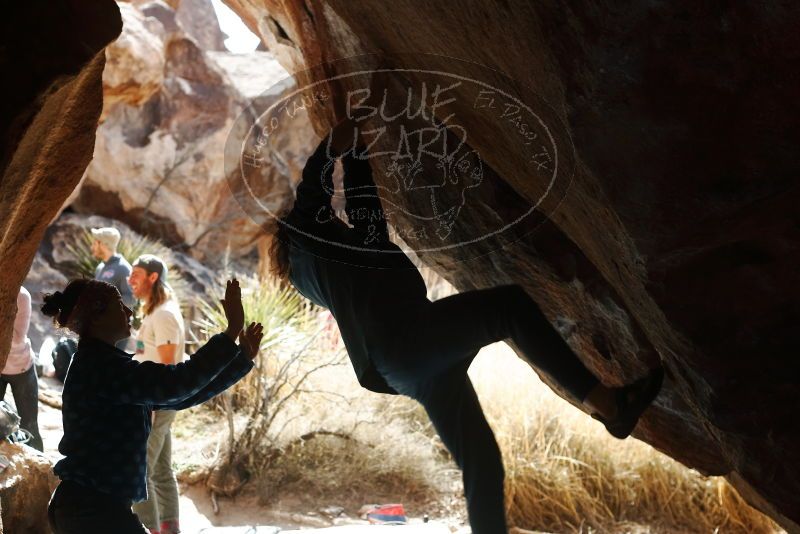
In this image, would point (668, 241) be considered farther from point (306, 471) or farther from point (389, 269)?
point (306, 471)

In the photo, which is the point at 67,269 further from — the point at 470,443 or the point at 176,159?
the point at 470,443

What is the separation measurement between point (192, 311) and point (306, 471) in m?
3.75

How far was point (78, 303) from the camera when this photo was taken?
8.36 feet

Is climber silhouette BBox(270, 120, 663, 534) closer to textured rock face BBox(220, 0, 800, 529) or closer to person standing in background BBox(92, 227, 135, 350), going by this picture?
textured rock face BBox(220, 0, 800, 529)

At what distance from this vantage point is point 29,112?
2268 mm

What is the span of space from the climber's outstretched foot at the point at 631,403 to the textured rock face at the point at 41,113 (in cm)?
170

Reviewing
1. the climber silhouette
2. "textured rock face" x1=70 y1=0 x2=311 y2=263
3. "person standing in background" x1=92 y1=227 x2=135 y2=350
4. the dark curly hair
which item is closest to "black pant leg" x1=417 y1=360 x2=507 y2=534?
Result: the climber silhouette

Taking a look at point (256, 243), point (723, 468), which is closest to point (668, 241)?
point (723, 468)

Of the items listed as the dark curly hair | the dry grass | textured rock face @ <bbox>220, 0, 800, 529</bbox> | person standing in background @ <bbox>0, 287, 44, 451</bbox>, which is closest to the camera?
textured rock face @ <bbox>220, 0, 800, 529</bbox>

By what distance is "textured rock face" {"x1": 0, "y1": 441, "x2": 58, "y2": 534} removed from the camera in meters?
3.97

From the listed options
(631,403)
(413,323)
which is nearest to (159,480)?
(413,323)

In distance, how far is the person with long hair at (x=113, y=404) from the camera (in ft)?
8.01

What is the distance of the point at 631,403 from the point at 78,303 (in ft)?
5.17

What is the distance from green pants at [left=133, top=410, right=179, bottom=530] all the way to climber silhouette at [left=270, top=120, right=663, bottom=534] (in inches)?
71.4
